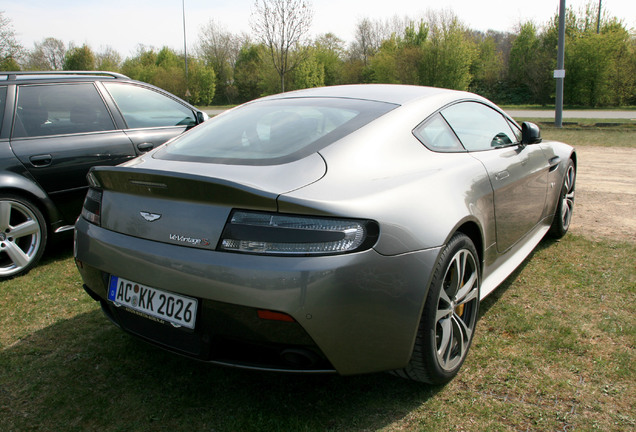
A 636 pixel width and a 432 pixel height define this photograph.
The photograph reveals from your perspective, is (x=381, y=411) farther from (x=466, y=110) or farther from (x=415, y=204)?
(x=466, y=110)

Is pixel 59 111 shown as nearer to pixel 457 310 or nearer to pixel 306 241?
pixel 306 241

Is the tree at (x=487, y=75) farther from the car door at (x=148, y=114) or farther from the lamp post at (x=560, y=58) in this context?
the car door at (x=148, y=114)

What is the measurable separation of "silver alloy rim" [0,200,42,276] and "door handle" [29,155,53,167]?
367 mm

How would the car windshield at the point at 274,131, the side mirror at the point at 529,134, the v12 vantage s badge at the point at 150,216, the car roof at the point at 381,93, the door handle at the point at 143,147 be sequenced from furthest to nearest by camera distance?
the door handle at the point at 143,147, the side mirror at the point at 529,134, the car roof at the point at 381,93, the car windshield at the point at 274,131, the v12 vantage s badge at the point at 150,216

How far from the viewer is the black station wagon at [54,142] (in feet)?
12.8

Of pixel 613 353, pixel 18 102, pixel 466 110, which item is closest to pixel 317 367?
pixel 613 353

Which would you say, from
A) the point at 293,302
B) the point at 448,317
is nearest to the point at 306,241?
the point at 293,302

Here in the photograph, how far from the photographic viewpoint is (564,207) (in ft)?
14.6

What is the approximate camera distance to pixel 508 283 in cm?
356

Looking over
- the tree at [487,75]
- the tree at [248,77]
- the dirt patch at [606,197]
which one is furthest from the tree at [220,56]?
the dirt patch at [606,197]

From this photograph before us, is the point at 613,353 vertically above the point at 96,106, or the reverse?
the point at 96,106

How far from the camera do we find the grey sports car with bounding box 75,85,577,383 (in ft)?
5.90

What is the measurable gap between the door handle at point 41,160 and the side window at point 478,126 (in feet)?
10.5

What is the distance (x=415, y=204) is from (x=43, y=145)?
3.41m
